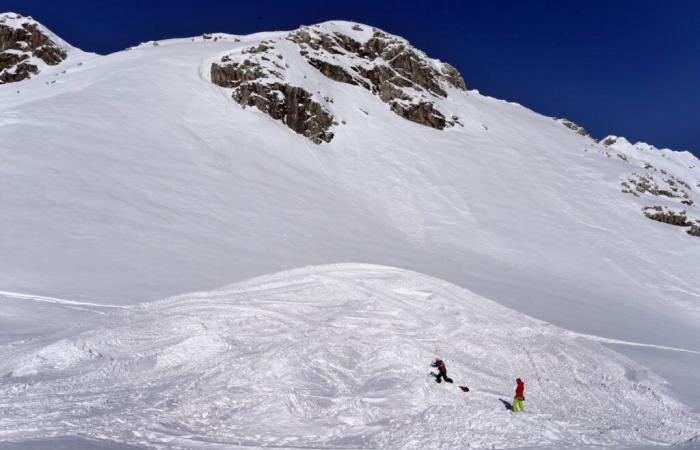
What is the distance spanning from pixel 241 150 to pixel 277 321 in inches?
1213

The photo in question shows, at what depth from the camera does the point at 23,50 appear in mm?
67750

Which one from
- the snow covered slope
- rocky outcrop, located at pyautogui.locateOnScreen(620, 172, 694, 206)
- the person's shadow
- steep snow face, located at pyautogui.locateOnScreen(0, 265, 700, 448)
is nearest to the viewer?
steep snow face, located at pyautogui.locateOnScreen(0, 265, 700, 448)

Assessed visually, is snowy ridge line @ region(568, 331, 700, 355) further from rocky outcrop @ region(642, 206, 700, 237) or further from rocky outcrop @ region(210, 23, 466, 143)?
rocky outcrop @ region(210, 23, 466, 143)

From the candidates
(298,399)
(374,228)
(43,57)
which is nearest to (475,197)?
(374,228)

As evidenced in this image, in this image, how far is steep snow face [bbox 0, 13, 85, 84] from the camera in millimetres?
64688

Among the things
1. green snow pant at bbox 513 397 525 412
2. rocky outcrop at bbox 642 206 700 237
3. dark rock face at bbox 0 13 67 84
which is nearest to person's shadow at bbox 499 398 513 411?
green snow pant at bbox 513 397 525 412

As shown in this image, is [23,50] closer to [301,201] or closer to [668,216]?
[301,201]

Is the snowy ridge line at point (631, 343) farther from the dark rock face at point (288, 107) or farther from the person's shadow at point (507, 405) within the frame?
the dark rock face at point (288, 107)

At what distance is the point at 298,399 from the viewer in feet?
41.3

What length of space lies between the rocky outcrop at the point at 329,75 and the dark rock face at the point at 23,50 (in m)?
24.4

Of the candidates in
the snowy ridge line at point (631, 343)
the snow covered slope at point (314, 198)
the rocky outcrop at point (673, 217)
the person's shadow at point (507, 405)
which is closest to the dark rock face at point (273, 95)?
the snow covered slope at point (314, 198)

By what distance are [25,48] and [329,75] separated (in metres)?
38.4

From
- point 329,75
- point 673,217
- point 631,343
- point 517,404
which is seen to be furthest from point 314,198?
point 673,217

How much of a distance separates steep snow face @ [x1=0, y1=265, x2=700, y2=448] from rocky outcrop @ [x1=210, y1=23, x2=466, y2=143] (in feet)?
119
